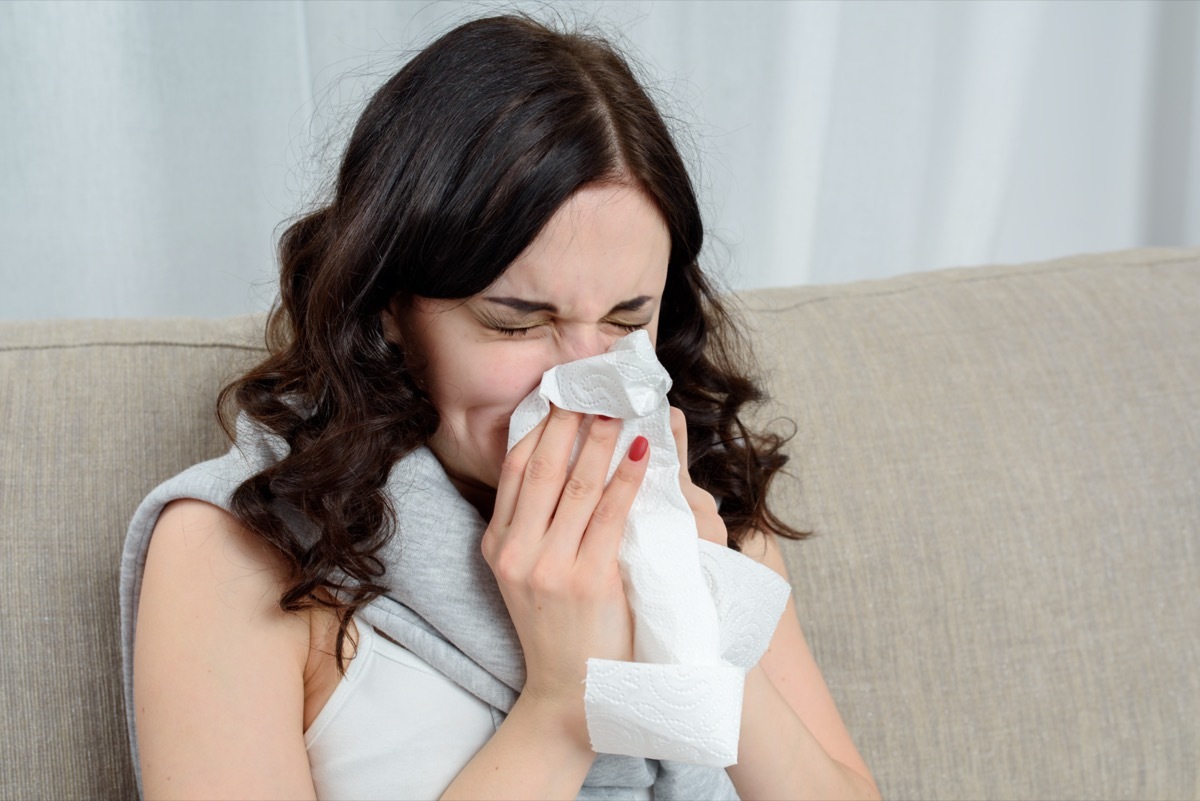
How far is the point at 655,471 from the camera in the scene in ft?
3.08

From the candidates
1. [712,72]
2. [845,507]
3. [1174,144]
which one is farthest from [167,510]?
[1174,144]

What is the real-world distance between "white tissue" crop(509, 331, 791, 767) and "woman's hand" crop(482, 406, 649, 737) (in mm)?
18

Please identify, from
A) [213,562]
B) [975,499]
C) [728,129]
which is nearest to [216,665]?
[213,562]

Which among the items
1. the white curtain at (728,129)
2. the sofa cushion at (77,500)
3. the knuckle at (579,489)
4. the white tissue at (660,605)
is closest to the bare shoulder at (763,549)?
the white tissue at (660,605)

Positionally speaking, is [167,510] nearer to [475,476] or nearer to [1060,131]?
[475,476]

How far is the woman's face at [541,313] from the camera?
86 cm

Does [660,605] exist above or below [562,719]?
above

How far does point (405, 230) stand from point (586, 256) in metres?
0.14

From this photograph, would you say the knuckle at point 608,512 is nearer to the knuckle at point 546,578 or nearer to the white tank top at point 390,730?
the knuckle at point 546,578

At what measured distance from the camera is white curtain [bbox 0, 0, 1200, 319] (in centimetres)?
151

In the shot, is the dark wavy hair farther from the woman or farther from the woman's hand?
the woman's hand

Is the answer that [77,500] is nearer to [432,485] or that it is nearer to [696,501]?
[432,485]

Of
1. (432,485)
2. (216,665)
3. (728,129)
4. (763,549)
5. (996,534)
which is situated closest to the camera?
(216,665)

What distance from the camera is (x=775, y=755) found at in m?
0.99
